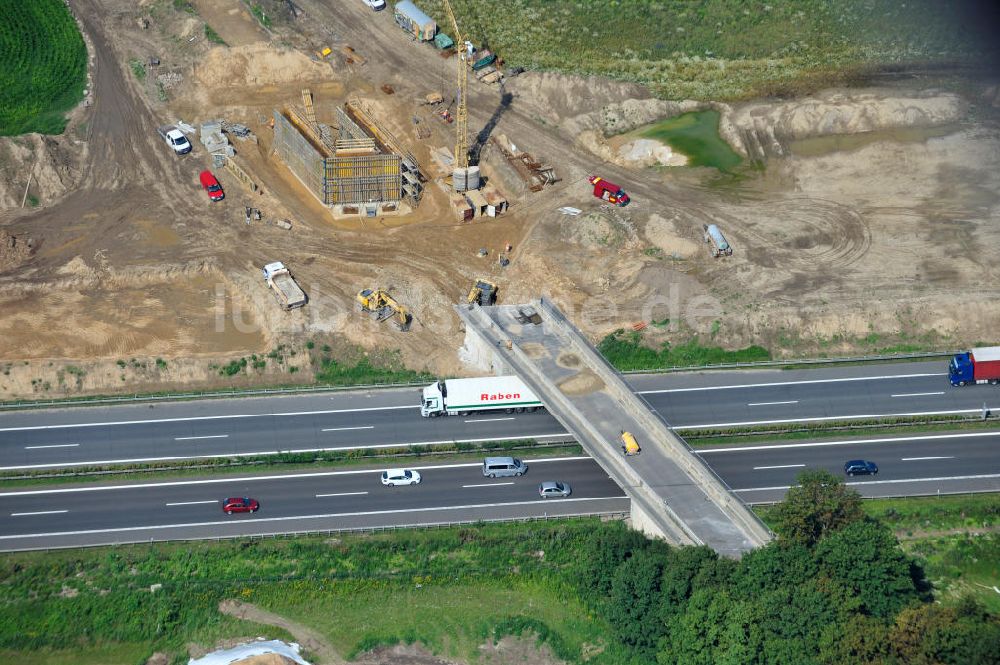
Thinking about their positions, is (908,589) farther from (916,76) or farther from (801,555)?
(916,76)

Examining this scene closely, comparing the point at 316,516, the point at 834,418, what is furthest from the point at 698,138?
the point at 316,516

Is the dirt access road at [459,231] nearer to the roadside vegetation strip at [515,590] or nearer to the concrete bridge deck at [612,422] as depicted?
the concrete bridge deck at [612,422]

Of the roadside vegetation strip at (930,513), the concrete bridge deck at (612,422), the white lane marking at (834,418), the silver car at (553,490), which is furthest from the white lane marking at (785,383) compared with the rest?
the roadside vegetation strip at (930,513)

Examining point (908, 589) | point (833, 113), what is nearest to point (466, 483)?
point (908, 589)

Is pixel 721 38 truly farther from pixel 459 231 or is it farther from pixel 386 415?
pixel 386 415

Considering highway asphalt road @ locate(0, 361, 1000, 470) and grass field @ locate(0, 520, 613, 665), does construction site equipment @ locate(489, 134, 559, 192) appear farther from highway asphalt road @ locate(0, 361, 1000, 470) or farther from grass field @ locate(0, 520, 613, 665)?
grass field @ locate(0, 520, 613, 665)

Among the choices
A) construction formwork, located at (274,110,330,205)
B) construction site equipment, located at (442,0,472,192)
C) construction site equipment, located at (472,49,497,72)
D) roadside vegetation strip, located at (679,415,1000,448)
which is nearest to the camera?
roadside vegetation strip, located at (679,415,1000,448)

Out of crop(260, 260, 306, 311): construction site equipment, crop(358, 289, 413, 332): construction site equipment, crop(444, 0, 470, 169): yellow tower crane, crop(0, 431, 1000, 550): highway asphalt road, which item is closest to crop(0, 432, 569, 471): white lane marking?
crop(0, 431, 1000, 550): highway asphalt road
